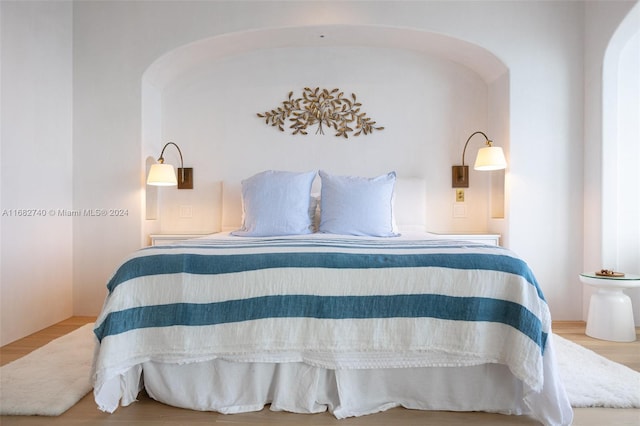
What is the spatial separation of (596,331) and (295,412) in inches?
87.3

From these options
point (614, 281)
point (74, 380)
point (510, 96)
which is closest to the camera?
point (74, 380)

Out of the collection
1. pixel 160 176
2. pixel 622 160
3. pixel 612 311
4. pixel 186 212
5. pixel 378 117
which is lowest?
pixel 612 311

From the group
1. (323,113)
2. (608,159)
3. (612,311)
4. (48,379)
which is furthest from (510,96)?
(48,379)

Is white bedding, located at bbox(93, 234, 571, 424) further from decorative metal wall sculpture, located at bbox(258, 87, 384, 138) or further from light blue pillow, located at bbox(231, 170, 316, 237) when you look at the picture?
decorative metal wall sculpture, located at bbox(258, 87, 384, 138)

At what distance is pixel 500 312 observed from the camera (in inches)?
62.5

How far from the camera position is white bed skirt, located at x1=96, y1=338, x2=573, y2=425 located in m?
1.66

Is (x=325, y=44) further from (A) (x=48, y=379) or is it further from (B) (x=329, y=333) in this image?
(A) (x=48, y=379)

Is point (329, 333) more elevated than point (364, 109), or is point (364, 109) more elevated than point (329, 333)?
point (364, 109)

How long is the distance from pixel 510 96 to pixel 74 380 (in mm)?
3464

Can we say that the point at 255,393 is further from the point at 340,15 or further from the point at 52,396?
the point at 340,15

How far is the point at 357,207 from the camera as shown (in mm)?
2799

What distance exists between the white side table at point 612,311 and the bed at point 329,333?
1460 mm

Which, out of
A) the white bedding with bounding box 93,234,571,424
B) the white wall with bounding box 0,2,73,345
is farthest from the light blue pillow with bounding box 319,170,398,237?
the white wall with bounding box 0,2,73,345

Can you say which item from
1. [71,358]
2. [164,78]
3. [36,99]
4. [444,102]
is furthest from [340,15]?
[71,358]
